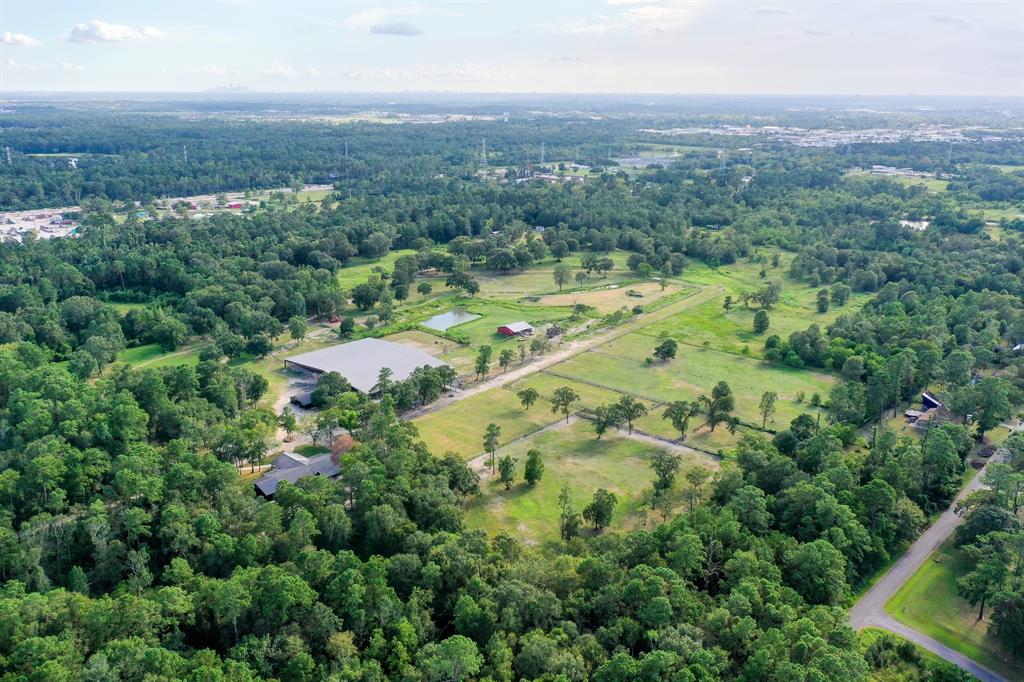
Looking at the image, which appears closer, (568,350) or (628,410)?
(628,410)

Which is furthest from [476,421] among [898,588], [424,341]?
[898,588]

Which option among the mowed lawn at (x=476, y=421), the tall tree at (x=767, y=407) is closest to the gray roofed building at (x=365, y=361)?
the mowed lawn at (x=476, y=421)

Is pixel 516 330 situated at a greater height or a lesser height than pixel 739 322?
greater

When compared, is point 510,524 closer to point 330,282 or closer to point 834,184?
point 330,282

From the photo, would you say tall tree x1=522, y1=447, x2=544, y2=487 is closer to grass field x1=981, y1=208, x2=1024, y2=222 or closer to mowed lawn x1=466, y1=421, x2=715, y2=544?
mowed lawn x1=466, y1=421, x2=715, y2=544

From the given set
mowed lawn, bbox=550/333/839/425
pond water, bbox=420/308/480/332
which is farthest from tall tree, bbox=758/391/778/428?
pond water, bbox=420/308/480/332

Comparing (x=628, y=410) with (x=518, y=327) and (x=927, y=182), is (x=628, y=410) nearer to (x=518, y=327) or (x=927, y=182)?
(x=518, y=327)
